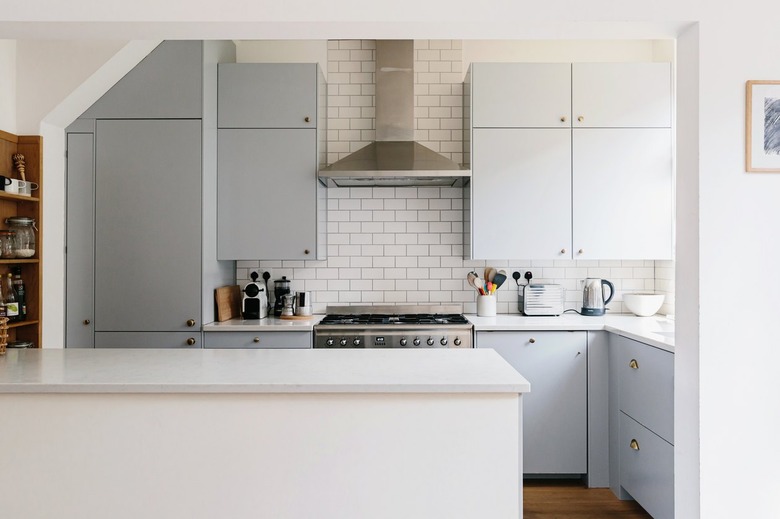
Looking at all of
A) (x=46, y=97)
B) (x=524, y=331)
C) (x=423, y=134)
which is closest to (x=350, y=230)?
(x=423, y=134)

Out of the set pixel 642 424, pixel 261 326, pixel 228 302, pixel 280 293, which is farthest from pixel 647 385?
pixel 228 302

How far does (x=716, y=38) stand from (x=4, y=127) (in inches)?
127

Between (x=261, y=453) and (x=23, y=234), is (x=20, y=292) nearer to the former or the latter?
(x=23, y=234)

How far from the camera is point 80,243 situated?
144 inches

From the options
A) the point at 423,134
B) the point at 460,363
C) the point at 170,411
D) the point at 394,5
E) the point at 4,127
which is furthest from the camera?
the point at 423,134

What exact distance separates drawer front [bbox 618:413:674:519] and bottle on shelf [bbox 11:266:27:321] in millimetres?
3206

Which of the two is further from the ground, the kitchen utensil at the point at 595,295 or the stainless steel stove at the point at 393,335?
the kitchen utensil at the point at 595,295

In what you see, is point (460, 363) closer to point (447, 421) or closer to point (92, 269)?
point (447, 421)

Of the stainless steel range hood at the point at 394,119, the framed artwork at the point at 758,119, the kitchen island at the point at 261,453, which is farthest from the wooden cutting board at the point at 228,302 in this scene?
the framed artwork at the point at 758,119

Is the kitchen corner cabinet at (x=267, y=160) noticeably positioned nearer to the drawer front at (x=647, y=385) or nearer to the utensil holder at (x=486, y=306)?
the utensil holder at (x=486, y=306)

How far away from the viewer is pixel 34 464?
2043 mm

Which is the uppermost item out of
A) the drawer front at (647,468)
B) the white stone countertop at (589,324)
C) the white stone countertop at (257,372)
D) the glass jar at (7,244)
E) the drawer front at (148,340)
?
the glass jar at (7,244)

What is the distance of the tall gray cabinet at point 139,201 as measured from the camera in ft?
11.9

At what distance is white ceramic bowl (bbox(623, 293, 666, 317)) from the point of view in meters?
4.02
